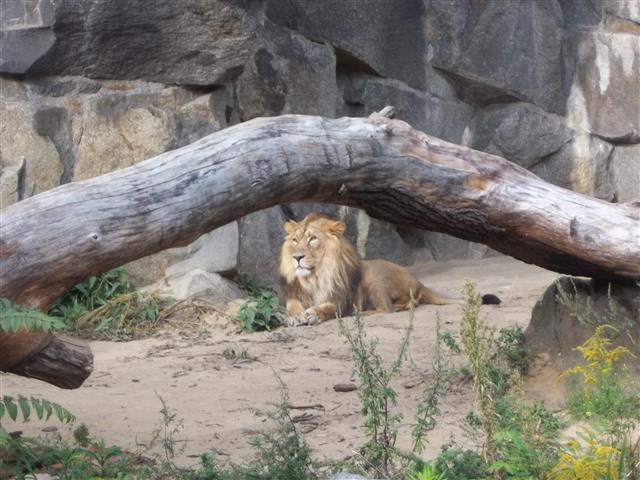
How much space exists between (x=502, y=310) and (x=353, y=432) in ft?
11.8

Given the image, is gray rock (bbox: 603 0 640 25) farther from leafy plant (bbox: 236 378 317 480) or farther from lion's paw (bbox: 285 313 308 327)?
leafy plant (bbox: 236 378 317 480)

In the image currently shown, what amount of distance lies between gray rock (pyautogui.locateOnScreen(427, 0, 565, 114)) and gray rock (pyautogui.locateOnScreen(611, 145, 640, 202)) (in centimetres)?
106

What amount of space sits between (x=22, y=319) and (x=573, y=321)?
3.08m

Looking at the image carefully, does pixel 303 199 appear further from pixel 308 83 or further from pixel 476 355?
pixel 308 83

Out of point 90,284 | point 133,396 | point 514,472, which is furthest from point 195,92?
point 514,472

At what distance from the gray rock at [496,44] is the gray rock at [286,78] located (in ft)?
5.12

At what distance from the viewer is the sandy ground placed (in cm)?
580

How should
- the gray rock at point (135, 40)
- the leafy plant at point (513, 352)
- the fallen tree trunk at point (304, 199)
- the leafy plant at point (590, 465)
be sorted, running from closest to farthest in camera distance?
1. the leafy plant at point (590, 465)
2. the fallen tree trunk at point (304, 199)
3. the leafy plant at point (513, 352)
4. the gray rock at point (135, 40)

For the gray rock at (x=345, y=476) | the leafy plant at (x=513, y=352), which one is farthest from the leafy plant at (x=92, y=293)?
the gray rock at (x=345, y=476)

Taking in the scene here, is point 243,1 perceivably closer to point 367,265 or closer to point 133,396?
point 367,265

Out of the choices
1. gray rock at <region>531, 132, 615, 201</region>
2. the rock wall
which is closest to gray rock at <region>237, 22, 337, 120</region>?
the rock wall

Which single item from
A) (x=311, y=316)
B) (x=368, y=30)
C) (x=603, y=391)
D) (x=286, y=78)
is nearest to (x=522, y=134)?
(x=368, y=30)

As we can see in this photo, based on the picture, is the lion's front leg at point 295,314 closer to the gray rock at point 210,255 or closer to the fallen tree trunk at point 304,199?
the gray rock at point 210,255

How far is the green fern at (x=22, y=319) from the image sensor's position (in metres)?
4.23
